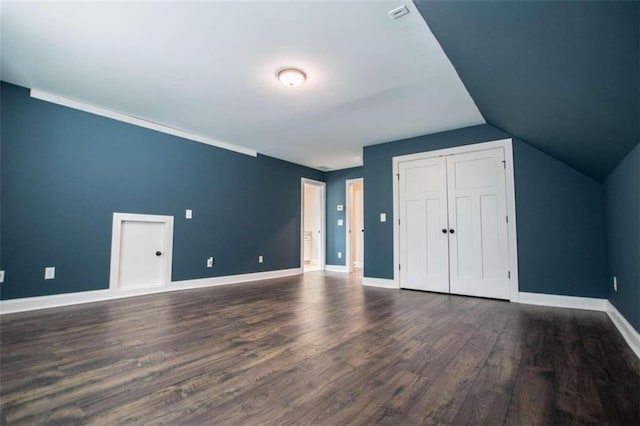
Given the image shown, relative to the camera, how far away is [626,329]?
2.38m

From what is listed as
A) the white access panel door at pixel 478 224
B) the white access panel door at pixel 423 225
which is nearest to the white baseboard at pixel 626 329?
the white access panel door at pixel 478 224

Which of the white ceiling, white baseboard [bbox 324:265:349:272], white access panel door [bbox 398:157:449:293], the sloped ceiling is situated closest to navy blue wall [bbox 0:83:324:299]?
the white ceiling

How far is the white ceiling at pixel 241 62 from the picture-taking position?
215 centimetres

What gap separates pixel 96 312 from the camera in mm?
3123

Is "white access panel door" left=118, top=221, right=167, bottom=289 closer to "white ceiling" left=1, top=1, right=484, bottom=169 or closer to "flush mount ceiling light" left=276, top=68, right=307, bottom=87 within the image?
"white ceiling" left=1, top=1, right=484, bottom=169

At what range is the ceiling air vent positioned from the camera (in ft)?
6.70

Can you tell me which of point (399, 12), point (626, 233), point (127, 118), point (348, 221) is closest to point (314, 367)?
point (399, 12)

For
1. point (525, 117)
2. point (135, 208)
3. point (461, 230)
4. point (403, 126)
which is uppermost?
point (403, 126)

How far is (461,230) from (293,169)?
3701 millimetres

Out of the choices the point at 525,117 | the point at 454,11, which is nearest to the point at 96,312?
the point at 454,11

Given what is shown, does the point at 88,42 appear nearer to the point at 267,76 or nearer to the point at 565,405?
the point at 267,76

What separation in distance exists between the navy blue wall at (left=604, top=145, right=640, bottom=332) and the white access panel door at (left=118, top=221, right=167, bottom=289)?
16.9 feet

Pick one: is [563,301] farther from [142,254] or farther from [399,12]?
[142,254]

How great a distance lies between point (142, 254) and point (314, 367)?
341 cm
